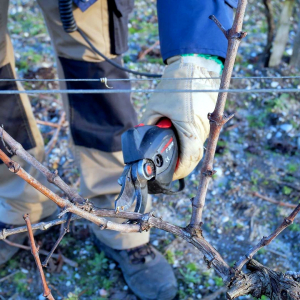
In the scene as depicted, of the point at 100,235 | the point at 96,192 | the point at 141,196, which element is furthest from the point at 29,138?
the point at 141,196

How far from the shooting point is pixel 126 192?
1.12 metres

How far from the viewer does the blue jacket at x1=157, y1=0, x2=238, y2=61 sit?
4.37 ft

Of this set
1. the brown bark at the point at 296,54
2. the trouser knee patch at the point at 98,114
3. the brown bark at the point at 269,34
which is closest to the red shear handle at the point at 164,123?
the trouser knee patch at the point at 98,114

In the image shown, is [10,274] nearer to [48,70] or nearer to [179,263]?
[179,263]

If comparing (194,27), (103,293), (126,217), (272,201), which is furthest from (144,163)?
(272,201)

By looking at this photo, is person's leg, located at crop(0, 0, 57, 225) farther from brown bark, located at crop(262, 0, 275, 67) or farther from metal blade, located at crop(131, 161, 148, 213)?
brown bark, located at crop(262, 0, 275, 67)

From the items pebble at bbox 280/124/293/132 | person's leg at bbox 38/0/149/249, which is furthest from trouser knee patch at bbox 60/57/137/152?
pebble at bbox 280/124/293/132

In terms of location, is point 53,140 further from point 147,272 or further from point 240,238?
point 240,238

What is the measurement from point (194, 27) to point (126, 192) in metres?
0.64

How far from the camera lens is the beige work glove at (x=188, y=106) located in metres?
1.31

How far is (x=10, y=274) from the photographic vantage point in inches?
78.7

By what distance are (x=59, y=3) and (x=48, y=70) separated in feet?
4.73

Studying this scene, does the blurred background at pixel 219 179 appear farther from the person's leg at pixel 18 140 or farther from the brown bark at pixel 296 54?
the person's leg at pixel 18 140

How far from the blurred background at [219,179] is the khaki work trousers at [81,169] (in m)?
0.20
